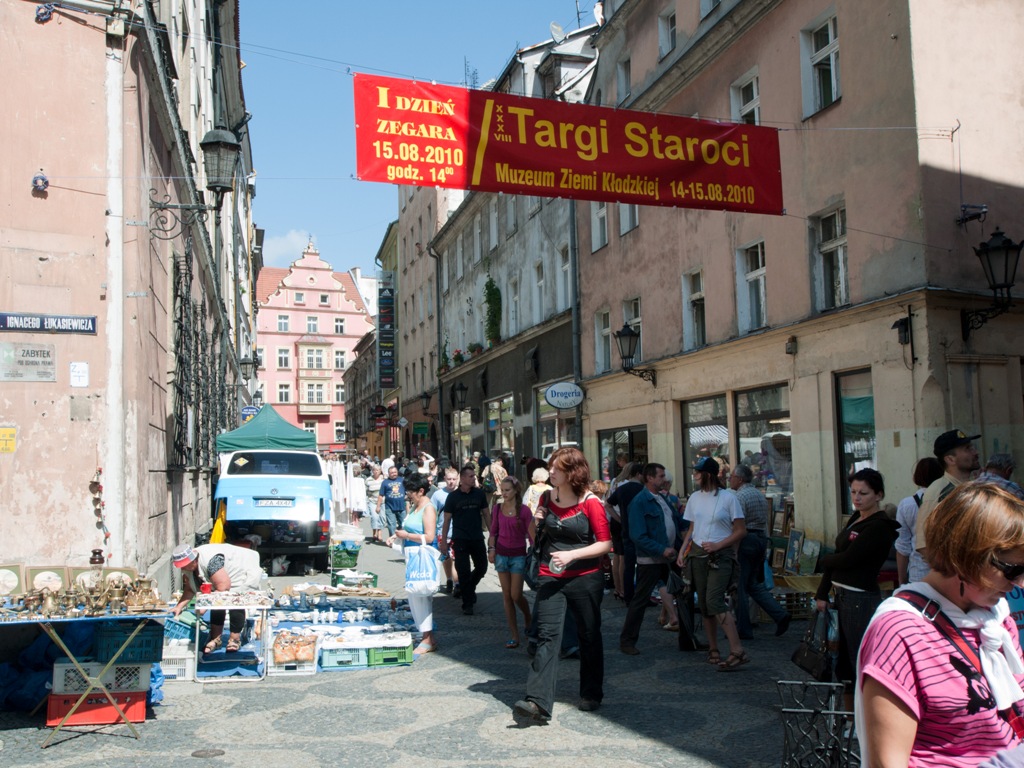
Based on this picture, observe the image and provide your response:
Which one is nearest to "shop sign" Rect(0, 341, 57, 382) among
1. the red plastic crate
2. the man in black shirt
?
the red plastic crate

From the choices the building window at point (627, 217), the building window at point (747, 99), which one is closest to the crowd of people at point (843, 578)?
the building window at point (747, 99)

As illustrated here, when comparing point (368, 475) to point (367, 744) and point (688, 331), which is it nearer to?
point (688, 331)

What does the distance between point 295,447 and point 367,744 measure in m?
14.0

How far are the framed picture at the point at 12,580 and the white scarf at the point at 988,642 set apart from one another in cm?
672

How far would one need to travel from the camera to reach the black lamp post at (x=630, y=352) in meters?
19.1

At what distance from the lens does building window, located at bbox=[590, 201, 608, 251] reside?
22311 millimetres

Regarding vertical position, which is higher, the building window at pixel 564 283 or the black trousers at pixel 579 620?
the building window at pixel 564 283

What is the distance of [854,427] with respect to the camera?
527 inches

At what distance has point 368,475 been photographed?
116 ft

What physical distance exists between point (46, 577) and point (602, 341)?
1655 centimetres

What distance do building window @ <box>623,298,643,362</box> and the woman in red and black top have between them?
42.4ft

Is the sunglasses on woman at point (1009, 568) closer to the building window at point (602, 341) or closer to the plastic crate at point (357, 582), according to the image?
the plastic crate at point (357, 582)

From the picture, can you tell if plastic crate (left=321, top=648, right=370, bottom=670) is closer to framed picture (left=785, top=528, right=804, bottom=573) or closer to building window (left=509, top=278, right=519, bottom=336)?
framed picture (left=785, top=528, right=804, bottom=573)

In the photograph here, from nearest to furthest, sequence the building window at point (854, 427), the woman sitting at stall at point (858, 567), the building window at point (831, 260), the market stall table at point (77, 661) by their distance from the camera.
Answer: the woman sitting at stall at point (858, 567)
the market stall table at point (77, 661)
the building window at point (854, 427)
the building window at point (831, 260)
